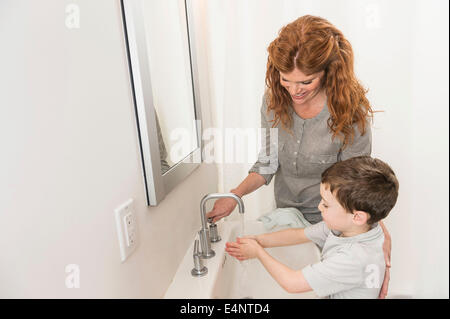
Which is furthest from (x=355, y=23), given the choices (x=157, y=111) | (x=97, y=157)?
(x=97, y=157)

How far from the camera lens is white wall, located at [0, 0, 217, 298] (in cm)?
34

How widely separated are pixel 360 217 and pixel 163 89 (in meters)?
0.59

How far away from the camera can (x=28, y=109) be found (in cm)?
36

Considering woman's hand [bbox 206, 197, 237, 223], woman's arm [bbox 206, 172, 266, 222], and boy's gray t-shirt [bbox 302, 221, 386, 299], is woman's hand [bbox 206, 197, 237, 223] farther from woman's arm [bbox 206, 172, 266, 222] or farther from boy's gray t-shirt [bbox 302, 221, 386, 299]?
boy's gray t-shirt [bbox 302, 221, 386, 299]

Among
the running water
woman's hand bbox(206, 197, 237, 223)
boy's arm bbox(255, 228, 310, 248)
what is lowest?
the running water

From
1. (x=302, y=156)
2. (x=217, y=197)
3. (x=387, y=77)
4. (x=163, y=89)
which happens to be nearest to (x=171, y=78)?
(x=163, y=89)

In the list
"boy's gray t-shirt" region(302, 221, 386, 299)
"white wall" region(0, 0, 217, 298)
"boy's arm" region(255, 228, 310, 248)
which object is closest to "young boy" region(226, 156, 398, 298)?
"boy's gray t-shirt" region(302, 221, 386, 299)

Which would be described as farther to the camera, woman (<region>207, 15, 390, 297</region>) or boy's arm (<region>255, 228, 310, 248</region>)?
boy's arm (<region>255, 228, 310, 248</region>)

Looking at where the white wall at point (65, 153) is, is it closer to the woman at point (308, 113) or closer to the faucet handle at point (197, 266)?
the faucet handle at point (197, 266)

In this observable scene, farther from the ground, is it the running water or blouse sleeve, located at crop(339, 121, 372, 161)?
blouse sleeve, located at crop(339, 121, 372, 161)

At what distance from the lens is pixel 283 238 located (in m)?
0.96

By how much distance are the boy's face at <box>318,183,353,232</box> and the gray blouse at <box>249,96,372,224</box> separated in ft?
0.71

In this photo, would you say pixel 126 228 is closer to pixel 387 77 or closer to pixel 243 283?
pixel 243 283
